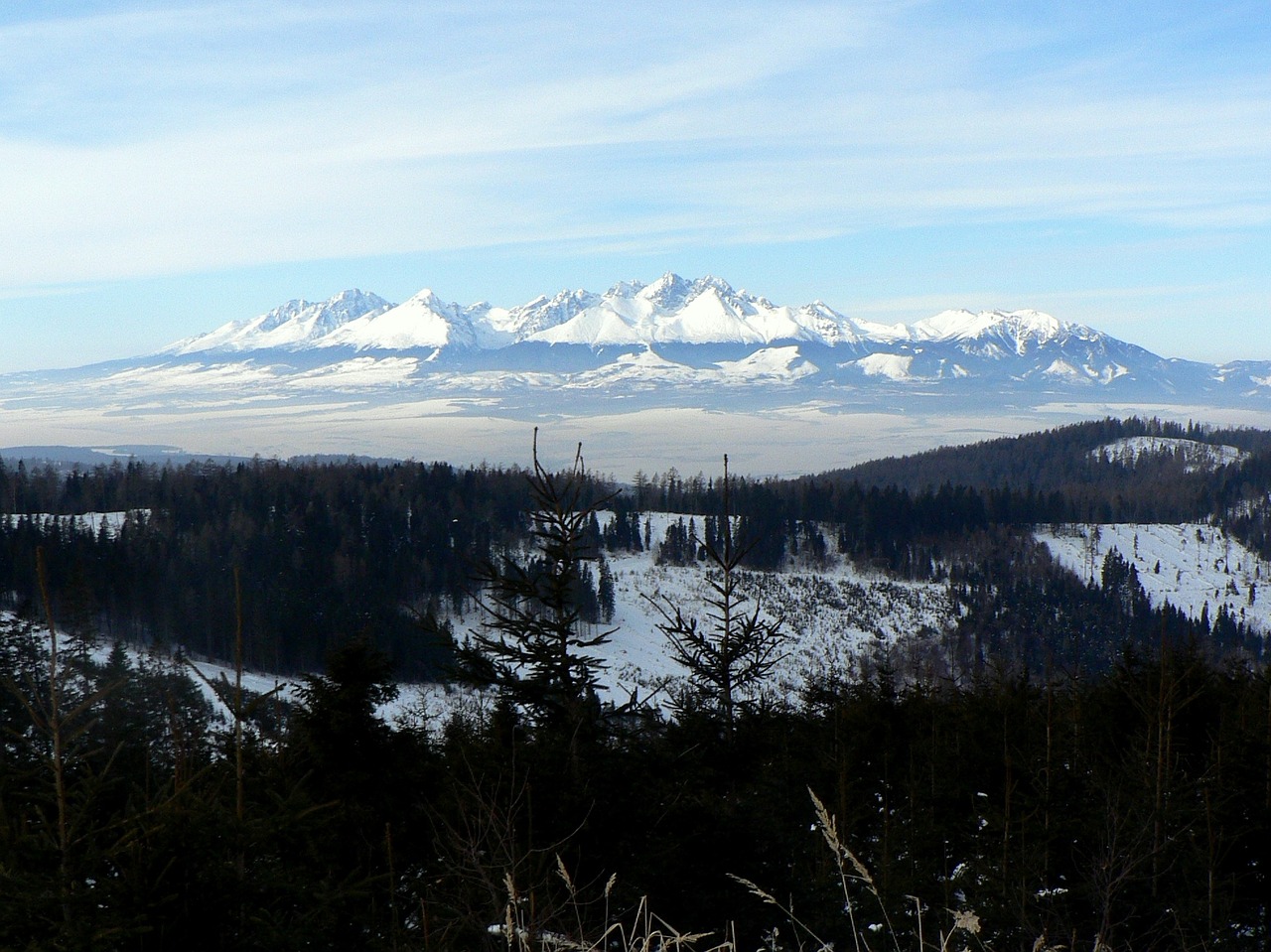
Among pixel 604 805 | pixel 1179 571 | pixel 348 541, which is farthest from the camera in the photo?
pixel 1179 571

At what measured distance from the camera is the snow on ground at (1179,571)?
172 meters

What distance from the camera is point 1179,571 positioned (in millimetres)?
187875

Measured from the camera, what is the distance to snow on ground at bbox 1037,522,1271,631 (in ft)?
564

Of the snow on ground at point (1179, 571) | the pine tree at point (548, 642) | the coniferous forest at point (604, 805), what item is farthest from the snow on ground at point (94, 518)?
the snow on ground at point (1179, 571)

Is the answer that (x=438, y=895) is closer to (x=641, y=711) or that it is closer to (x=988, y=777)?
(x=641, y=711)

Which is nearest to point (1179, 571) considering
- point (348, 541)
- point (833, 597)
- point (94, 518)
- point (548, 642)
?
point (833, 597)

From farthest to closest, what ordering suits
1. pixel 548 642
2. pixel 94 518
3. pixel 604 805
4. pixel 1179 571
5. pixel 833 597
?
1. pixel 1179 571
2. pixel 833 597
3. pixel 94 518
4. pixel 548 642
5. pixel 604 805

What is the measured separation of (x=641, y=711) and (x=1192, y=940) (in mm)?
8109

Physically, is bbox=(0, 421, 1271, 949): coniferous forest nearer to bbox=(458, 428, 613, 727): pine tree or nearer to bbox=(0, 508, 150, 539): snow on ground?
bbox=(458, 428, 613, 727): pine tree

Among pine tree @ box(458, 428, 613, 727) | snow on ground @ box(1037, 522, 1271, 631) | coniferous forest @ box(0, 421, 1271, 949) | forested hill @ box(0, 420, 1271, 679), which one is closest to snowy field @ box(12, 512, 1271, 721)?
snow on ground @ box(1037, 522, 1271, 631)

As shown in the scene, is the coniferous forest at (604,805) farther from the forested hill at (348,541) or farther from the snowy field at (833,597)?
the snowy field at (833,597)

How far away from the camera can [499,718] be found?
462 inches

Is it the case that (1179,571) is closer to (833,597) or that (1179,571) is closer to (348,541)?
(833,597)

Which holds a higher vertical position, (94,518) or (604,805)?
(604,805)
